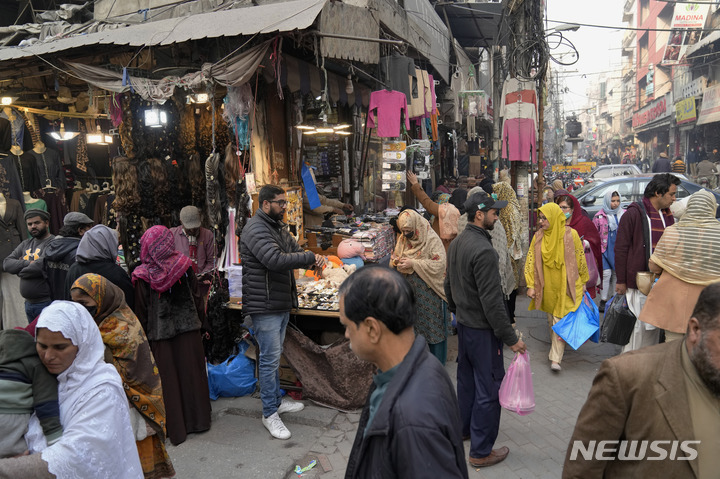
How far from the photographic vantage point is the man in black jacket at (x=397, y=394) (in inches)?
56.1

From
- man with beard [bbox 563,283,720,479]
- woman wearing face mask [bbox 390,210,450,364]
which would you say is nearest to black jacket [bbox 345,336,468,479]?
man with beard [bbox 563,283,720,479]

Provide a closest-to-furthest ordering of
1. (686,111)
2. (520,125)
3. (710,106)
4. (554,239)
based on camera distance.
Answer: (554,239) → (520,125) → (710,106) → (686,111)

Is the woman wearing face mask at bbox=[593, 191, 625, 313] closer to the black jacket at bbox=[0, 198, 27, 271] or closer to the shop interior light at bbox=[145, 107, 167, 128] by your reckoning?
the shop interior light at bbox=[145, 107, 167, 128]

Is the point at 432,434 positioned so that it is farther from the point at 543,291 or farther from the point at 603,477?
the point at 543,291

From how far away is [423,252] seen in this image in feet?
17.2

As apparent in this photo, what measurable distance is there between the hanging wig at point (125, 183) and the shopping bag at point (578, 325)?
568 centimetres

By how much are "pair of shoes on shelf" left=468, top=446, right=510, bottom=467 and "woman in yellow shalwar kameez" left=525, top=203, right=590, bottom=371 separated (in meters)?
2.08

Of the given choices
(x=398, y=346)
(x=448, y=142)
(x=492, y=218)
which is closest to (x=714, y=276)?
(x=492, y=218)

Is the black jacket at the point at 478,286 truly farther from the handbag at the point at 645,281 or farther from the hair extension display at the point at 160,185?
the hair extension display at the point at 160,185


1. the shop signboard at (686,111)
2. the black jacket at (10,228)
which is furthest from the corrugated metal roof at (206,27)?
the shop signboard at (686,111)

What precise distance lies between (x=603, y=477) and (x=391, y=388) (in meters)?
1.00

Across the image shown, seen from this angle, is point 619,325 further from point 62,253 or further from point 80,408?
point 62,253

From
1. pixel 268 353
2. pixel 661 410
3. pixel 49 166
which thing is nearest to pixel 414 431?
pixel 661 410

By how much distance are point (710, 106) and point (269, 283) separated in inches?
1085
